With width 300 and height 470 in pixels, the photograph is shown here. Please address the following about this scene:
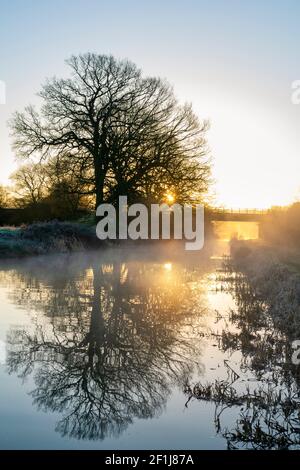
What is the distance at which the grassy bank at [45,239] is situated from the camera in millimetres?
23312

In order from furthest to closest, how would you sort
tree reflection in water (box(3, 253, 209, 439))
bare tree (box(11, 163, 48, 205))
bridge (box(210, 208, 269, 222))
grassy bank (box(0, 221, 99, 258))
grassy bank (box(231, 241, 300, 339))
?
bare tree (box(11, 163, 48, 205)), bridge (box(210, 208, 269, 222)), grassy bank (box(0, 221, 99, 258)), grassy bank (box(231, 241, 300, 339)), tree reflection in water (box(3, 253, 209, 439))

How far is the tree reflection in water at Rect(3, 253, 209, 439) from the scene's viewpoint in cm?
498

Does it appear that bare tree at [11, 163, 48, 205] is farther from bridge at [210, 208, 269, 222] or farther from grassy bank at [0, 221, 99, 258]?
grassy bank at [0, 221, 99, 258]

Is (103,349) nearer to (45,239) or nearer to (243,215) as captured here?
(45,239)

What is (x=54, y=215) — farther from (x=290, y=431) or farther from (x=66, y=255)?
(x=290, y=431)

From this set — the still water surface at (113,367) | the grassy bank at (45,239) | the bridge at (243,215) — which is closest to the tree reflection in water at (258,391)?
the still water surface at (113,367)

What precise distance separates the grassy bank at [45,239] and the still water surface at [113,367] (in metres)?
10.5

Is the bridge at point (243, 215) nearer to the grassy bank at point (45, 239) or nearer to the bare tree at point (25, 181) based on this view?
the bare tree at point (25, 181)

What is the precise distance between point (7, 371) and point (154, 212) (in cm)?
2629

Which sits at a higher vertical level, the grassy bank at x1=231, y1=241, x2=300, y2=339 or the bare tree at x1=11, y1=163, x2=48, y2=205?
the bare tree at x1=11, y1=163, x2=48, y2=205

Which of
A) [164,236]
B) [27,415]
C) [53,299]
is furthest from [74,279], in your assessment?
[164,236]

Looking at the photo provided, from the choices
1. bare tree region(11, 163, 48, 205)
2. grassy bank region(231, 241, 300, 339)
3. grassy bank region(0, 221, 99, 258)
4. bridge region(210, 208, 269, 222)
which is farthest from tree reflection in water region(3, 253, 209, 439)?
bare tree region(11, 163, 48, 205)

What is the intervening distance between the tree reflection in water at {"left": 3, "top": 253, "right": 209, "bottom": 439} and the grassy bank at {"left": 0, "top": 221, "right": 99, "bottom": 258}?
952 centimetres

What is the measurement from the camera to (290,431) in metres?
4.35
